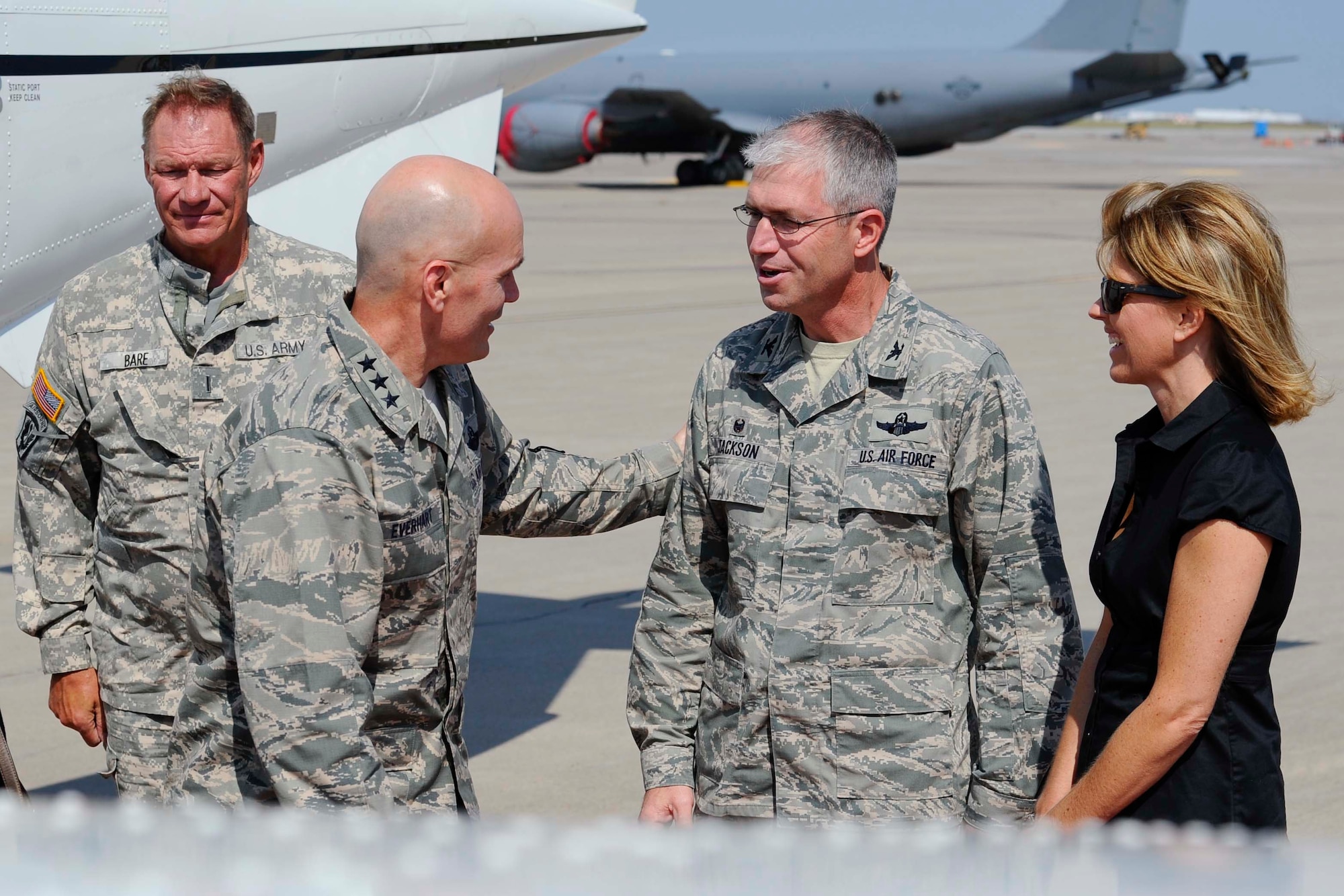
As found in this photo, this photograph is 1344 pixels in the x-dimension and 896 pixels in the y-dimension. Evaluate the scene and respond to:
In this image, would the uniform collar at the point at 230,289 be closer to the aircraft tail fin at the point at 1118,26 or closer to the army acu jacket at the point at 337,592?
the army acu jacket at the point at 337,592

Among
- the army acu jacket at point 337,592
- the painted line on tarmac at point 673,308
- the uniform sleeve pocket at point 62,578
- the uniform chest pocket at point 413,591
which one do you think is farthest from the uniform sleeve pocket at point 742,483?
the painted line on tarmac at point 673,308

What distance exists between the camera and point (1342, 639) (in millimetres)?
6227

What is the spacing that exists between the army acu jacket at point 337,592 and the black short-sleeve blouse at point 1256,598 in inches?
42.8

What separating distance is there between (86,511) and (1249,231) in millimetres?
2732

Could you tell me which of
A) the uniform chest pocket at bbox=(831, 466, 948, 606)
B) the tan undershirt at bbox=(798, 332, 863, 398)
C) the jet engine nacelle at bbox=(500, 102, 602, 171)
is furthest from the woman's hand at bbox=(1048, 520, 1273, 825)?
the jet engine nacelle at bbox=(500, 102, 602, 171)

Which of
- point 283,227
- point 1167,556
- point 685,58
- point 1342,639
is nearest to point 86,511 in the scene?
point 283,227

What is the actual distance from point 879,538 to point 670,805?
2.18ft

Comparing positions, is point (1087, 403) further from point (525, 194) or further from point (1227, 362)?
point (525, 194)

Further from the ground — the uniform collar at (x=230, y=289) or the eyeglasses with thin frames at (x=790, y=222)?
the eyeglasses with thin frames at (x=790, y=222)

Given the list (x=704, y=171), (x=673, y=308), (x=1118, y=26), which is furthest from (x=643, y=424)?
(x=1118, y=26)

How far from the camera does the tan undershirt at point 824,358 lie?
275 cm

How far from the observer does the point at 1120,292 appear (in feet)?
7.69

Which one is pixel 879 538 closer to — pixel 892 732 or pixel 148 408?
pixel 892 732

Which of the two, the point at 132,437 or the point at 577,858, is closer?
the point at 577,858
